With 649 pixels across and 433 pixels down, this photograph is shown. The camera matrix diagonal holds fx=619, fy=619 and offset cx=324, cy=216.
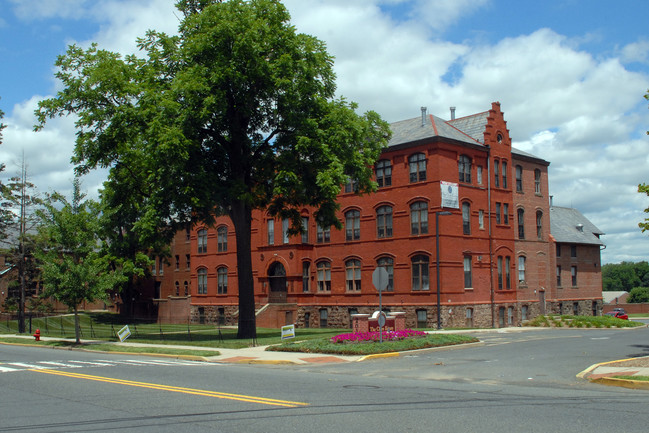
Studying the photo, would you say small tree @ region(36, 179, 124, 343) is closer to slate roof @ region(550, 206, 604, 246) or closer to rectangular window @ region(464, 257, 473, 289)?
rectangular window @ region(464, 257, 473, 289)

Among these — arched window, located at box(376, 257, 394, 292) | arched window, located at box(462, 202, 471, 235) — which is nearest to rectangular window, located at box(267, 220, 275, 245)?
arched window, located at box(376, 257, 394, 292)

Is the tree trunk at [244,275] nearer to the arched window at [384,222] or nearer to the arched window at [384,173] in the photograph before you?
the arched window at [384,222]

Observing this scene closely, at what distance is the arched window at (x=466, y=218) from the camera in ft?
141

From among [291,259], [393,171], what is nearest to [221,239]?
[291,259]

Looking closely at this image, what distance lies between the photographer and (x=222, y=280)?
182ft

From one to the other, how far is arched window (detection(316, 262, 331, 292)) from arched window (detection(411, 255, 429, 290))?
7880 millimetres

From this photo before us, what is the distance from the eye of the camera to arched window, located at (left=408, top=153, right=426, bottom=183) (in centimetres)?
4219

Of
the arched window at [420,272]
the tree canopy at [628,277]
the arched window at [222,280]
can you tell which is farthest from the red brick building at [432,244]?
the tree canopy at [628,277]

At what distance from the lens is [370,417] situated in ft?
32.8

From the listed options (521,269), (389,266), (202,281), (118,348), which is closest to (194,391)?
(118,348)

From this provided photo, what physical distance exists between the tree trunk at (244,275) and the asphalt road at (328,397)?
1003 cm

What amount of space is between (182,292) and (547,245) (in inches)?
1428

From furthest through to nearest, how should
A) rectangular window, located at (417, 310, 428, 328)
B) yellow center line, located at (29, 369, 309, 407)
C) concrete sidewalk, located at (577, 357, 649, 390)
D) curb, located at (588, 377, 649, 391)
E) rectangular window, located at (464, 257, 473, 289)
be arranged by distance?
1. rectangular window, located at (464, 257, 473, 289)
2. rectangular window, located at (417, 310, 428, 328)
3. concrete sidewalk, located at (577, 357, 649, 390)
4. curb, located at (588, 377, 649, 391)
5. yellow center line, located at (29, 369, 309, 407)

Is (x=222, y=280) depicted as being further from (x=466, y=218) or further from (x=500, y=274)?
(x=500, y=274)
